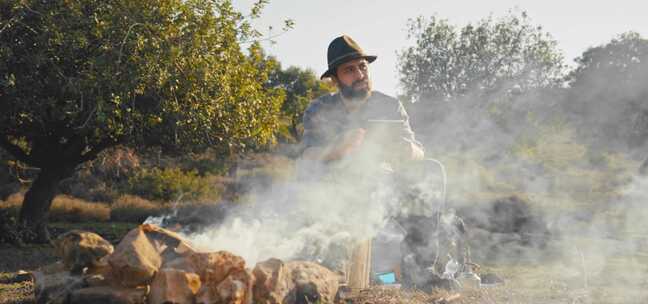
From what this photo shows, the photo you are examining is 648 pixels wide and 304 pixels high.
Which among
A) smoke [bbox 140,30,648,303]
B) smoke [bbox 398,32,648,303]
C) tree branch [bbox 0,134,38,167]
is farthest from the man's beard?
tree branch [bbox 0,134,38,167]

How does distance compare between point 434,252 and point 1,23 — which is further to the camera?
point 1,23

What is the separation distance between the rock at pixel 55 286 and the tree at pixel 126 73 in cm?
350

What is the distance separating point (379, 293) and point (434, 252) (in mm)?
1210

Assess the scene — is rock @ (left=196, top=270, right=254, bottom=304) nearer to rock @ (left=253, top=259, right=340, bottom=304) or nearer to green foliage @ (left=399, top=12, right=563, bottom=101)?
rock @ (left=253, top=259, right=340, bottom=304)

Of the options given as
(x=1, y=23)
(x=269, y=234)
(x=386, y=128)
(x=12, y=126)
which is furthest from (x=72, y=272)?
(x=12, y=126)

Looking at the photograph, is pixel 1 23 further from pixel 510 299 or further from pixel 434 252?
pixel 510 299

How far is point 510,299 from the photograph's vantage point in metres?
4.62

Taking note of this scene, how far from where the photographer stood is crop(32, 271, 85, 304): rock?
342 cm

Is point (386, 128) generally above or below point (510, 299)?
above

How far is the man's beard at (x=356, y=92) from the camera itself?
455cm

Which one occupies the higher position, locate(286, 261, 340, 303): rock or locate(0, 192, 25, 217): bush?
locate(0, 192, 25, 217): bush

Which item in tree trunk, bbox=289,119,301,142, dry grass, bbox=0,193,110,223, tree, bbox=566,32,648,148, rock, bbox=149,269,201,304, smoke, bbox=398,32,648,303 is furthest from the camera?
tree trunk, bbox=289,119,301,142

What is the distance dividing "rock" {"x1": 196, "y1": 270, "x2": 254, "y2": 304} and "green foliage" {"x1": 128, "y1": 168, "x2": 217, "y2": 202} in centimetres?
1158

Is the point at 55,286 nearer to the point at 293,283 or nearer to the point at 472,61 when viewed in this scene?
the point at 293,283
